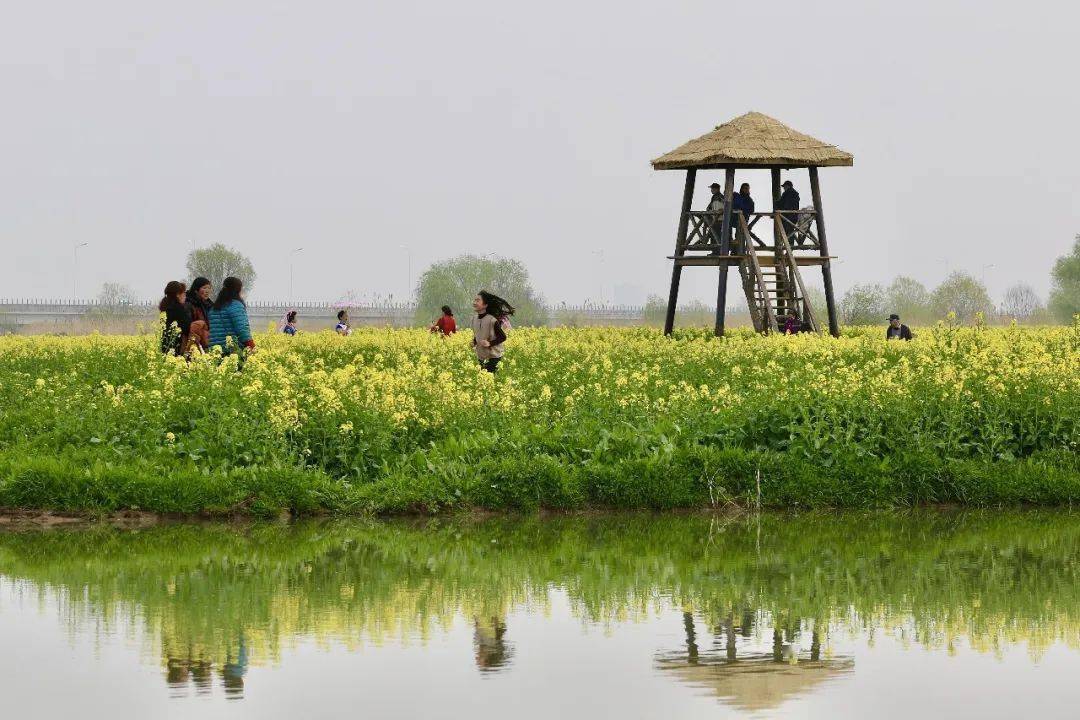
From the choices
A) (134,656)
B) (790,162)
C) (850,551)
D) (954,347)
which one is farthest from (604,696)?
(790,162)

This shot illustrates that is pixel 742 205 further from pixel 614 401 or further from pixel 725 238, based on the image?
pixel 614 401

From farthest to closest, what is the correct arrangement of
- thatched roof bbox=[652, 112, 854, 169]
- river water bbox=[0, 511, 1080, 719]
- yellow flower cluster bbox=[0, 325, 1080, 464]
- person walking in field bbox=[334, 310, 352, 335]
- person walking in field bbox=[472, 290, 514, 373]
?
person walking in field bbox=[334, 310, 352, 335]
thatched roof bbox=[652, 112, 854, 169]
person walking in field bbox=[472, 290, 514, 373]
yellow flower cluster bbox=[0, 325, 1080, 464]
river water bbox=[0, 511, 1080, 719]

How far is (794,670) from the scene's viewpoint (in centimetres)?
908

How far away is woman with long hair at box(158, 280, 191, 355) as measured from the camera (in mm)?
21016

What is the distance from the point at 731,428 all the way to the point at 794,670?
29.9 ft

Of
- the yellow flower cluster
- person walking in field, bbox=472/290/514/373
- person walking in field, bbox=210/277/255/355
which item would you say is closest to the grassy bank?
the yellow flower cluster

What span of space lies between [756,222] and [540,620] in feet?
92.4

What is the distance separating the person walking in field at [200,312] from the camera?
20766mm

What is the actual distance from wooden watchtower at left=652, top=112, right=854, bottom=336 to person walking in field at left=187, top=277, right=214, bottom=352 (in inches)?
698

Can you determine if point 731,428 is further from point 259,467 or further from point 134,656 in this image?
point 134,656

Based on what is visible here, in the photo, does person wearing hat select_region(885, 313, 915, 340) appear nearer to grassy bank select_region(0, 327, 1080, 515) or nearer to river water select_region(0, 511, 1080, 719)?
grassy bank select_region(0, 327, 1080, 515)

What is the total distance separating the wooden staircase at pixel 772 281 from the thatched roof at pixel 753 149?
140 centimetres

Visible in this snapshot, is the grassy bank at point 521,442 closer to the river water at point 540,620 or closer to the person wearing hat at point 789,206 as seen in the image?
the river water at point 540,620

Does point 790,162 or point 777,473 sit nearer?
point 777,473
